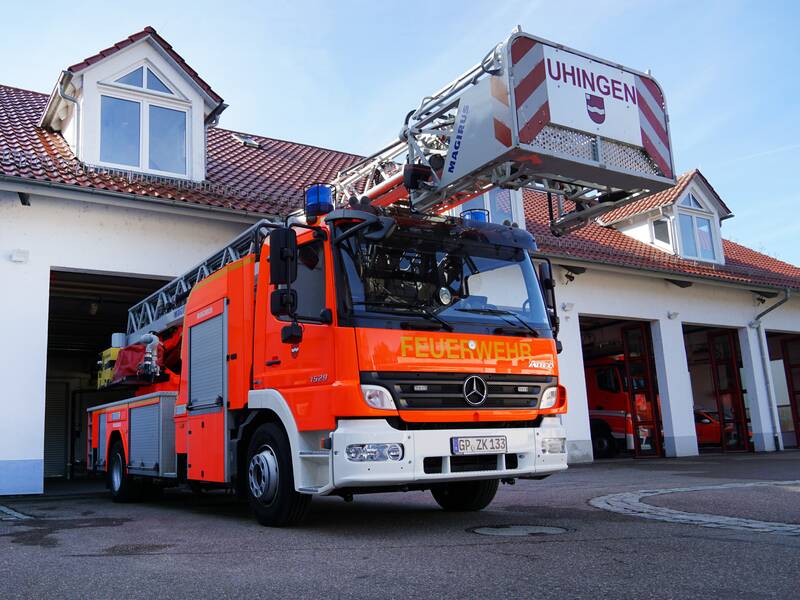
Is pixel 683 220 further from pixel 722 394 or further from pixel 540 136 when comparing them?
pixel 540 136

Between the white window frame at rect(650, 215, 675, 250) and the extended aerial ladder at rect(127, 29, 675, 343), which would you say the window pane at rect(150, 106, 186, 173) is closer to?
the extended aerial ladder at rect(127, 29, 675, 343)

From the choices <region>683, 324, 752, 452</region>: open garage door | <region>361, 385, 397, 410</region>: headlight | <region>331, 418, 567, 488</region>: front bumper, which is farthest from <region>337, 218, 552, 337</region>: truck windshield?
<region>683, 324, 752, 452</region>: open garage door

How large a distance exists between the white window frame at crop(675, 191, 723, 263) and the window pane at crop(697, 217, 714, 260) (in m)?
0.05

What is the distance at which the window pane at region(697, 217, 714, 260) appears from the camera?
19688mm

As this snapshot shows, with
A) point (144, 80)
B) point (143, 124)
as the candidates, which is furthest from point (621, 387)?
point (144, 80)

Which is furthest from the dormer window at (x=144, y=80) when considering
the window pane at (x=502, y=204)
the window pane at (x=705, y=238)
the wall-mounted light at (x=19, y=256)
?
the window pane at (x=705, y=238)

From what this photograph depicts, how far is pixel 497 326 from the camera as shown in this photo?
20.6ft

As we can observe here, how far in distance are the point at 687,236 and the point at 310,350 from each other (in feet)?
52.5

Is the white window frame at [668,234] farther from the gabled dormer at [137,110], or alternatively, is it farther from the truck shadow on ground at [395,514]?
the truck shadow on ground at [395,514]

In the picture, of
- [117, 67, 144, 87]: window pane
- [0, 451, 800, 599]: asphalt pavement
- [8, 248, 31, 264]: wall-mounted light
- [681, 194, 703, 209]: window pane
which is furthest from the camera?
[681, 194, 703, 209]: window pane

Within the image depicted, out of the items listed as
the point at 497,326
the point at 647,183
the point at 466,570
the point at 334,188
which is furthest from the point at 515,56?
the point at 466,570

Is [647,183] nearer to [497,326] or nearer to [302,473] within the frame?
[497,326]

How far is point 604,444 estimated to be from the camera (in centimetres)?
1928

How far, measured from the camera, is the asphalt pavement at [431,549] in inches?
152
